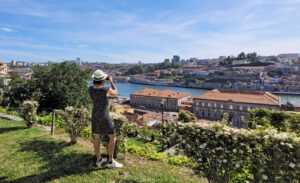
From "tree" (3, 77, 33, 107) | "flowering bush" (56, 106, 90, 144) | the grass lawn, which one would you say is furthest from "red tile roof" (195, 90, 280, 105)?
the grass lawn

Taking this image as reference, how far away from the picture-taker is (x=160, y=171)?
3641 mm

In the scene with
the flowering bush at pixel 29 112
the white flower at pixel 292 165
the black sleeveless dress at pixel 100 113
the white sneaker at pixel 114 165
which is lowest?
the white sneaker at pixel 114 165

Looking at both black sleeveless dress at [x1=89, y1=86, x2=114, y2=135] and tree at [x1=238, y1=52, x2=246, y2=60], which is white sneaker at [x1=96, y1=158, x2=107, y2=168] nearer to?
black sleeveless dress at [x1=89, y1=86, x2=114, y2=135]

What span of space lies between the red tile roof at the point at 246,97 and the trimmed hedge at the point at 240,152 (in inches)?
1377

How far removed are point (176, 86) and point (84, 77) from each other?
69131 mm

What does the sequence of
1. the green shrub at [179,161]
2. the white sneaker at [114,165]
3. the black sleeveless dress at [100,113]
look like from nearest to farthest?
the black sleeveless dress at [100,113] < the white sneaker at [114,165] < the green shrub at [179,161]

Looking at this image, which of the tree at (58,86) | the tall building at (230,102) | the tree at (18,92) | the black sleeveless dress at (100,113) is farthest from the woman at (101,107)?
the tall building at (230,102)

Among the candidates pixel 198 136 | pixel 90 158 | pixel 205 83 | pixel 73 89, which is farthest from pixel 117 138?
pixel 205 83

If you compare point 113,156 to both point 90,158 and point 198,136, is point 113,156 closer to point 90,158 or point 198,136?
point 90,158

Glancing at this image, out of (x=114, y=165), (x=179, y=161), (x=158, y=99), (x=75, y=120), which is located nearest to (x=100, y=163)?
(x=114, y=165)

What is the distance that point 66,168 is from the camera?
3660mm

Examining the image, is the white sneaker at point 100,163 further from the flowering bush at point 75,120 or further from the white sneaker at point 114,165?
the flowering bush at point 75,120

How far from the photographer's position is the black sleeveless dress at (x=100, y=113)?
136 inches

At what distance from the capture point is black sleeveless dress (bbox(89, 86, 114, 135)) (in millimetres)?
3443
